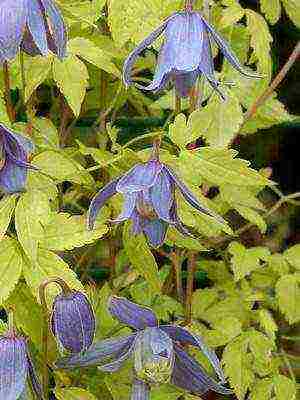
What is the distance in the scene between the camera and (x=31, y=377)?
1.27 metres

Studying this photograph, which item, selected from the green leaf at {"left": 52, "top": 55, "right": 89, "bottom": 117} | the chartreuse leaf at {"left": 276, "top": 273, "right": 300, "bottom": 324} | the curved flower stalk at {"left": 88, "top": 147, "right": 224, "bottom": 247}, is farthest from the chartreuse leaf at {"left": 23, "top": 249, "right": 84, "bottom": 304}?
the chartreuse leaf at {"left": 276, "top": 273, "right": 300, "bottom": 324}

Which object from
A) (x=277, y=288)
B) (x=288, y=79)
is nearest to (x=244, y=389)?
(x=277, y=288)

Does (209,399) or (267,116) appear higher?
(267,116)

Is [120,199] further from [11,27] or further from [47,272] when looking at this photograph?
[11,27]

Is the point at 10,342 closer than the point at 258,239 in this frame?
Yes

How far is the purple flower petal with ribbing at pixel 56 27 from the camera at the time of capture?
1.23m

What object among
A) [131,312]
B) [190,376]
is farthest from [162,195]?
[190,376]

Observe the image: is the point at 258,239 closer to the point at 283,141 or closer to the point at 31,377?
the point at 283,141

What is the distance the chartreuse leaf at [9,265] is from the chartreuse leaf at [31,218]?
0.04 m

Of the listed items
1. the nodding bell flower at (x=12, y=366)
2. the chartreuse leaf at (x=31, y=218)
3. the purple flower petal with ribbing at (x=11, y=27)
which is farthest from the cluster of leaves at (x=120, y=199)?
the purple flower petal with ribbing at (x=11, y=27)

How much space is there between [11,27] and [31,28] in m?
0.04

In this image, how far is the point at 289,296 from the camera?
1732 mm

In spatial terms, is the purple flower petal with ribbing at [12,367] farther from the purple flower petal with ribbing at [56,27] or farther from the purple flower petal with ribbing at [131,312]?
the purple flower petal with ribbing at [56,27]

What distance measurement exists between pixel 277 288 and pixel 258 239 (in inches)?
38.9
